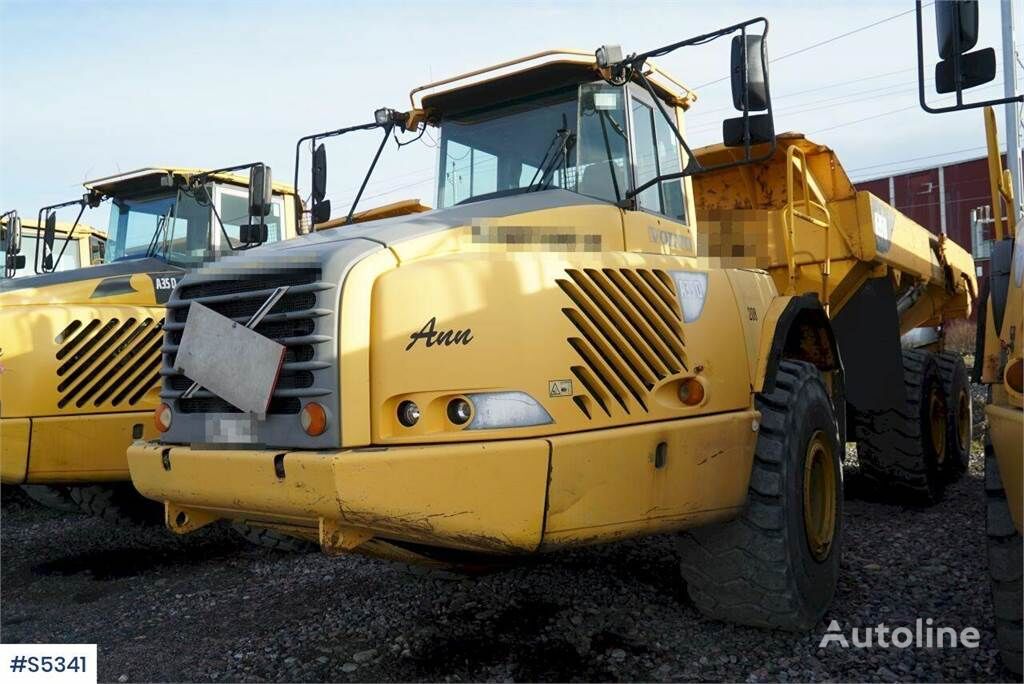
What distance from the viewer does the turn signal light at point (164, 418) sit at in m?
3.61

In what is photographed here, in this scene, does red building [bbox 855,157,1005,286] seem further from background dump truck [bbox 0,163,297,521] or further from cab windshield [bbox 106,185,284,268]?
background dump truck [bbox 0,163,297,521]

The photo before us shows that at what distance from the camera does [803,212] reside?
5691mm

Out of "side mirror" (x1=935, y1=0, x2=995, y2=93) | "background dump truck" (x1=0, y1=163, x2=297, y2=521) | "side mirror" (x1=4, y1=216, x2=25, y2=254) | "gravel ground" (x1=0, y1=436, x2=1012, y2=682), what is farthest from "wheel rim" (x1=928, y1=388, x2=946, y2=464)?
"side mirror" (x1=4, y1=216, x2=25, y2=254)

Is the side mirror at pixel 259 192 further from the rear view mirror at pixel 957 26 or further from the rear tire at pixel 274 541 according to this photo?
the rear view mirror at pixel 957 26

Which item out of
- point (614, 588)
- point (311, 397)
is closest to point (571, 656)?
point (614, 588)

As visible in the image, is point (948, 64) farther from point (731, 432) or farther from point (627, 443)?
point (627, 443)

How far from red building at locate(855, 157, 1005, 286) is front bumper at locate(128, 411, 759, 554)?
19646 mm

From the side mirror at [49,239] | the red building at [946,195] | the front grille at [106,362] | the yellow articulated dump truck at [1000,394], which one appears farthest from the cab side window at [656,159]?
the red building at [946,195]

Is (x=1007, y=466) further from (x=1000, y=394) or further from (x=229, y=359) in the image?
(x=229, y=359)

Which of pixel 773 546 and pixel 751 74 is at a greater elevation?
pixel 751 74

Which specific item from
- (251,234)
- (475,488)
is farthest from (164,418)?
(251,234)

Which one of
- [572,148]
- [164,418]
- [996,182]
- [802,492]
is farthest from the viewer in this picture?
[996,182]

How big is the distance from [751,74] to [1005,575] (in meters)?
2.06

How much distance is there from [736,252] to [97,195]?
5.49 metres
